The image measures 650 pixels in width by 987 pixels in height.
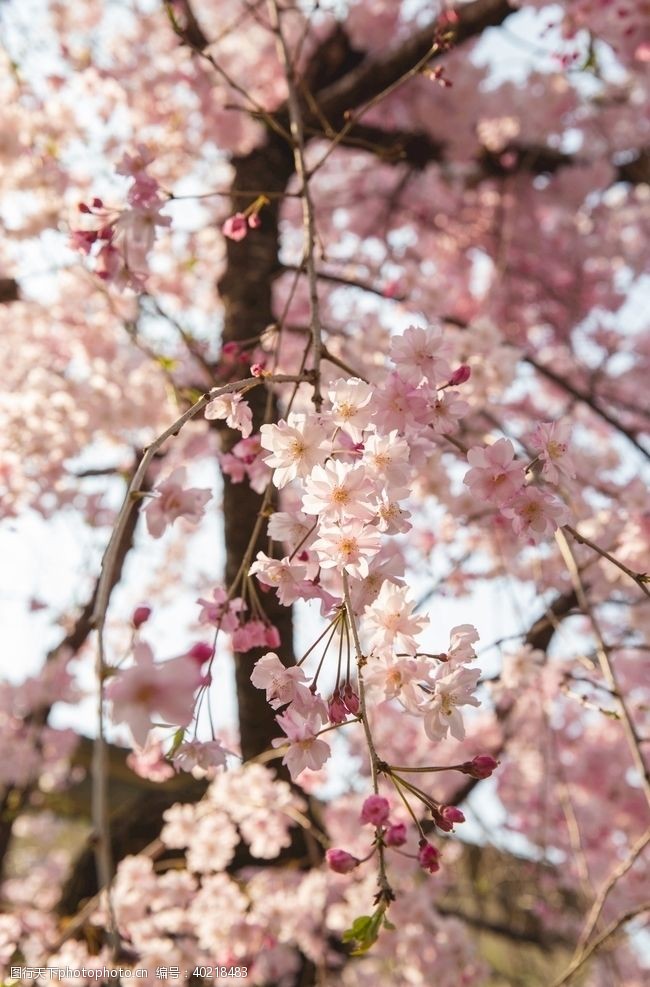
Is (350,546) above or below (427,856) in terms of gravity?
above

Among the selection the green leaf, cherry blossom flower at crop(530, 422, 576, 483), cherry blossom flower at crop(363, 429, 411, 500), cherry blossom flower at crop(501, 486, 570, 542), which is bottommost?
the green leaf

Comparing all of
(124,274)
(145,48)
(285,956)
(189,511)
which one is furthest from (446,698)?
(145,48)

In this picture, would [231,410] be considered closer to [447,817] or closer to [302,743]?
[302,743]

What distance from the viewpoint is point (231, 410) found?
1.15 m

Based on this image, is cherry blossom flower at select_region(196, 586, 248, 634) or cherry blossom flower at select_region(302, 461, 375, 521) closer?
cherry blossom flower at select_region(302, 461, 375, 521)

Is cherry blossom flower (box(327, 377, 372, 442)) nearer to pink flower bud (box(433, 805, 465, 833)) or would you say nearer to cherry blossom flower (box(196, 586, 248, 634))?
cherry blossom flower (box(196, 586, 248, 634))

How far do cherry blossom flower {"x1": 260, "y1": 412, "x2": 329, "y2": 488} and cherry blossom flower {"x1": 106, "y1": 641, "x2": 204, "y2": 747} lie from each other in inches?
15.4

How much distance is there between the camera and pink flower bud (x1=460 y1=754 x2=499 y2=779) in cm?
100

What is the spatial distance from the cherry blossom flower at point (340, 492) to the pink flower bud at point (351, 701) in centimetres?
23

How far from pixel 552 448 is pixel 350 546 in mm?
364

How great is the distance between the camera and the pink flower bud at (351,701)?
39.7 inches

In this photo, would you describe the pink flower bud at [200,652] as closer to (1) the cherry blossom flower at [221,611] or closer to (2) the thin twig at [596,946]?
(1) the cherry blossom flower at [221,611]

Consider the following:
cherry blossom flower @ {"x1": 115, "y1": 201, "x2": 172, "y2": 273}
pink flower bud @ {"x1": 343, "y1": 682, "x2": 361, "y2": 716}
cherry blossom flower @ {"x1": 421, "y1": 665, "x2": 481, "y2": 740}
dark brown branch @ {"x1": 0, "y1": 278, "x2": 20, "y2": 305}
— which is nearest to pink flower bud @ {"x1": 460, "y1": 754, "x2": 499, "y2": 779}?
cherry blossom flower @ {"x1": 421, "y1": 665, "x2": 481, "y2": 740}

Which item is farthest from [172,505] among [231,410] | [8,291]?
[8,291]
